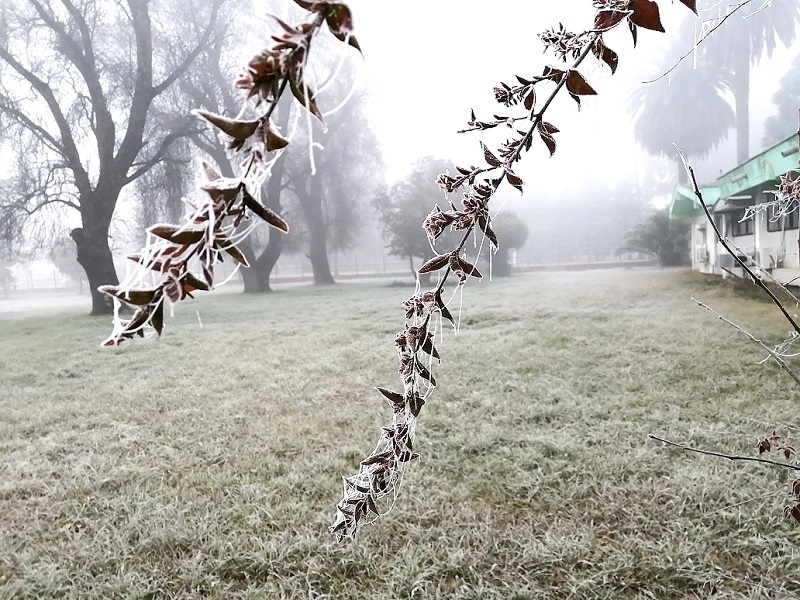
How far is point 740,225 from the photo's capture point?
12.1ft

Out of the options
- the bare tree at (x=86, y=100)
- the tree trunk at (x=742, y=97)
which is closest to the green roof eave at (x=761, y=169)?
the tree trunk at (x=742, y=97)

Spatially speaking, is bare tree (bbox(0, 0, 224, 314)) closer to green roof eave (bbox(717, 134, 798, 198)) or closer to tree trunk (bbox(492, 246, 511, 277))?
green roof eave (bbox(717, 134, 798, 198))

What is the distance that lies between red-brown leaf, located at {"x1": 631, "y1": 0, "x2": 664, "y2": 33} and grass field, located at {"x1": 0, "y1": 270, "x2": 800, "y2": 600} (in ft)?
1.08

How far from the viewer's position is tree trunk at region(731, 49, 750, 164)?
4.01 m

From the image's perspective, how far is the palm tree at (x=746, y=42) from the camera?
3.88m

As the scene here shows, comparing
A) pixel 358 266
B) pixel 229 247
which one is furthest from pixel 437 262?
pixel 358 266

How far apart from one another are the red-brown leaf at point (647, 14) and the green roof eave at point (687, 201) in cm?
370

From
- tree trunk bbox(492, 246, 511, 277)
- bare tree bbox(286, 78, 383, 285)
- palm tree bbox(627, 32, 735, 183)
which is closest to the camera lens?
palm tree bbox(627, 32, 735, 183)

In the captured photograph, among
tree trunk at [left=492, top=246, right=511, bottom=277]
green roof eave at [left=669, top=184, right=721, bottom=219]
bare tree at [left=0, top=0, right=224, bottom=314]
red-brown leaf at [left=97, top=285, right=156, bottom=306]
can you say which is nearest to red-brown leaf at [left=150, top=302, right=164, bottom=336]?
red-brown leaf at [left=97, top=285, right=156, bottom=306]

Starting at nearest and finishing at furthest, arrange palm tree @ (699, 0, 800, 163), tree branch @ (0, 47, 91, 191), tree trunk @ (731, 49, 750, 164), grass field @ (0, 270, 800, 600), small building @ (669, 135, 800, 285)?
grass field @ (0, 270, 800, 600) → small building @ (669, 135, 800, 285) → tree branch @ (0, 47, 91, 191) → palm tree @ (699, 0, 800, 163) → tree trunk @ (731, 49, 750, 164)

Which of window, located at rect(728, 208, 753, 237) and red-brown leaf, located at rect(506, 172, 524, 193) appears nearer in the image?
red-brown leaf, located at rect(506, 172, 524, 193)

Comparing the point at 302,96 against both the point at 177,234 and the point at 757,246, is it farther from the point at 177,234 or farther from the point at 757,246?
the point at 757,246

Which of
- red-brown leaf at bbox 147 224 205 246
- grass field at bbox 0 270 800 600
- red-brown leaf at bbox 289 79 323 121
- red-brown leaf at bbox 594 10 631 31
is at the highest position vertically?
red-brown leaf at bbox 594 10 631 31

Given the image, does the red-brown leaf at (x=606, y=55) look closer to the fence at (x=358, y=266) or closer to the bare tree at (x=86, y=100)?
the bare tree at (x=86, y=100)
